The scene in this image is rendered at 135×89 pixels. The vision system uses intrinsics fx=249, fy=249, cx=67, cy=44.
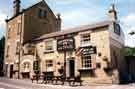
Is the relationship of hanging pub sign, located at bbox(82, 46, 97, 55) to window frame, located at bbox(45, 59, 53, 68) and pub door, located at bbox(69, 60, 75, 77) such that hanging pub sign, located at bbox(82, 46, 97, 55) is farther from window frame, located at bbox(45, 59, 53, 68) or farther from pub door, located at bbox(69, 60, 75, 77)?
window frame, located at bbox(45, 59, 53, 68)

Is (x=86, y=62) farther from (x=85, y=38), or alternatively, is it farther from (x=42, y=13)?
(x=42, y=13)

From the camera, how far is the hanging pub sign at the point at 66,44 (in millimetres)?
28000

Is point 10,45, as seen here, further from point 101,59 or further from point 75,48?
point 101,59

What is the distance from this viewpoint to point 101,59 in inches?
994

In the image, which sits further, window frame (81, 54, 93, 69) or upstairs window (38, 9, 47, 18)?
upstairs window (38, 9, 47, 18)

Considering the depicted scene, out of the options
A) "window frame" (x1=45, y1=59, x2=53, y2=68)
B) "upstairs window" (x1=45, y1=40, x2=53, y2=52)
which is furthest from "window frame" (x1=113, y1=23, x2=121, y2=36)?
"window frame" (x1=45, y1=59, x2=53, y2=68)

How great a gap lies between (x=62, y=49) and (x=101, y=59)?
5.40 metres

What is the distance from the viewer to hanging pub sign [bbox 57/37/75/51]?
1102 inches

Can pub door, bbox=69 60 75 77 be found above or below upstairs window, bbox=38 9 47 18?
below

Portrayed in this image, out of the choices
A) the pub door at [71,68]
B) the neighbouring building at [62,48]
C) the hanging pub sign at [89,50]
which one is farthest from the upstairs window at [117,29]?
the pub door at [71,68]

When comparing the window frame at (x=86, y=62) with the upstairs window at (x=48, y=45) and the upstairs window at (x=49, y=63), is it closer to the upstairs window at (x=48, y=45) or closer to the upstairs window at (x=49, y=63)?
the upstairs window at (x=49, y=63)

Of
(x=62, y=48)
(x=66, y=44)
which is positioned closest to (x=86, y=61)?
(x=66, y=44)

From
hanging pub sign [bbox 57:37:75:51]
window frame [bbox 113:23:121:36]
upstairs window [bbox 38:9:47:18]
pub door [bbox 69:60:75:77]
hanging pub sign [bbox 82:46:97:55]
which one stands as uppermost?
upstairs window [bbox 38:9:47:18]

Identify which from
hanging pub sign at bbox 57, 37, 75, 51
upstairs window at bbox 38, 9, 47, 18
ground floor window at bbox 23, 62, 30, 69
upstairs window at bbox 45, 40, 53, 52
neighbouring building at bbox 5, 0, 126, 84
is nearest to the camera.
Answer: neighbouring building at bbox 5, 0, 126, 84
